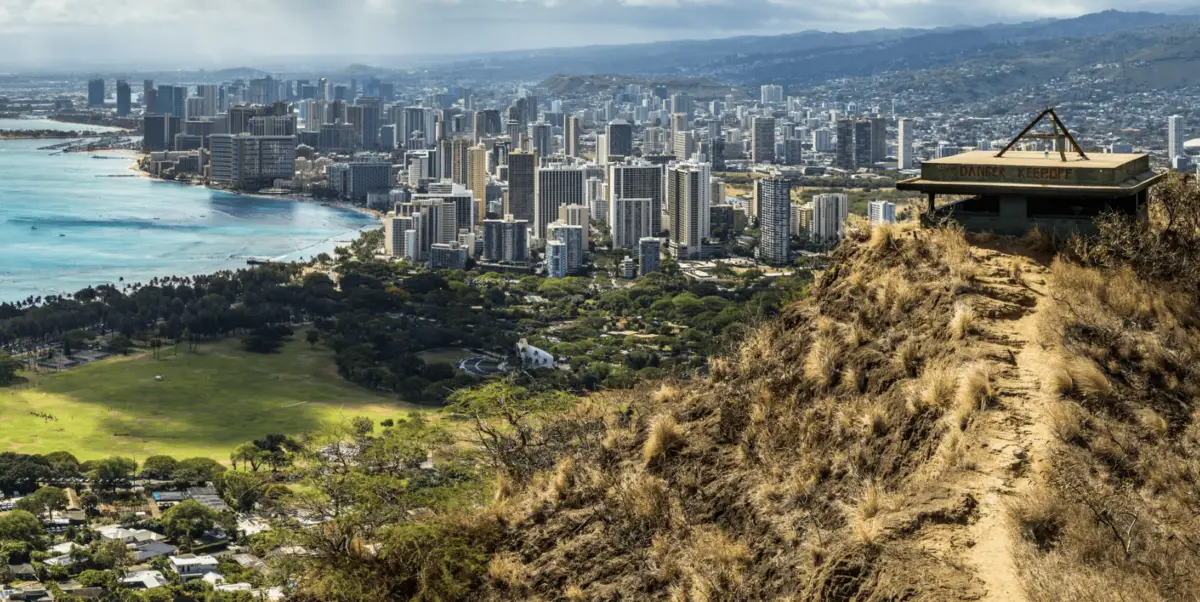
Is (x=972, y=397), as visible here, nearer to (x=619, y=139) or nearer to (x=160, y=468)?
(x=160, y=468)

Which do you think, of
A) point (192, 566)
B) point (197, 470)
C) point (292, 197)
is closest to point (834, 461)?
point (192, 566)

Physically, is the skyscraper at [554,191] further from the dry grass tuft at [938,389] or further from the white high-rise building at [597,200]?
the dry grass tuft at [938,389]

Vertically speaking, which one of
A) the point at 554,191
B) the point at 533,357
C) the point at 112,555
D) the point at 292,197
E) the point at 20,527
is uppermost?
Answer: the point at 554,191

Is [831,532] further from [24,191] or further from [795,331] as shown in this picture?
[24,191]

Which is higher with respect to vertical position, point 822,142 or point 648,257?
point 822,142

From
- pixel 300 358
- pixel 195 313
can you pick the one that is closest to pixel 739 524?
pixel 300 358

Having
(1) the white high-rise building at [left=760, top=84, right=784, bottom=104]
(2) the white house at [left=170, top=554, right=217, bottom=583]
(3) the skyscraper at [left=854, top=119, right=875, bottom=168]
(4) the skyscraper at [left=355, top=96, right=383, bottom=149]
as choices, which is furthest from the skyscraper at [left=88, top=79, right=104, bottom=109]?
(2) the white house at [left=170, top=554, right=217, bottom=583]

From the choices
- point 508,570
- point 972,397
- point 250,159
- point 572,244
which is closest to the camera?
point 972,397

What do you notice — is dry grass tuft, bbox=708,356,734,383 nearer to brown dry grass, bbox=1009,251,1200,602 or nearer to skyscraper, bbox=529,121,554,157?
brown dry grass, bbox=1009,251,1200,602
